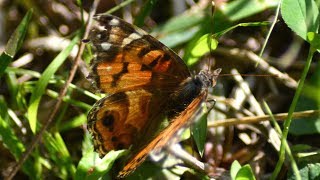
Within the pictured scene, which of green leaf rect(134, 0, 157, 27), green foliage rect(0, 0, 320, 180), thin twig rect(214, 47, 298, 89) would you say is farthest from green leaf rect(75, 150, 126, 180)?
thin twig rect(214, 47, 298, 89)

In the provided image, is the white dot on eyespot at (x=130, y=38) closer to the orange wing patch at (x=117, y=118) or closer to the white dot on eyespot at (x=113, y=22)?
the white dot on eyespot at (x=113, y=22)

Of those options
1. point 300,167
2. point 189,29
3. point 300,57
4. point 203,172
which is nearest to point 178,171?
point 203,172

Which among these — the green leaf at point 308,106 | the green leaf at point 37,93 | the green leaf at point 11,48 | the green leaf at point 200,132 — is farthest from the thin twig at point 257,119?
the green leaf at point 11,48

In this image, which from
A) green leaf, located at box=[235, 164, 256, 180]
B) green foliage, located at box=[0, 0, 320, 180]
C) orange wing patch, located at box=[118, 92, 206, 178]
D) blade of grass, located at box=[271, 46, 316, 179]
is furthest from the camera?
green foliage, located at box=[0, 0, 320, 180]

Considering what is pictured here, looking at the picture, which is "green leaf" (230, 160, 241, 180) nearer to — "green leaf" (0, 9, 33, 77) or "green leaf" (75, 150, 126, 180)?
"green leaf" (75, 150, 126, 180)

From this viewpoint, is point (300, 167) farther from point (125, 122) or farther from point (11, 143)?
point (11, 143)
